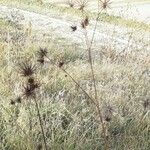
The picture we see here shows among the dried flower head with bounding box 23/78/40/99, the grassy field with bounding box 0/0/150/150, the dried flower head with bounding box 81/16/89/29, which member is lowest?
the grassy field with bounding box 0/0/150/150

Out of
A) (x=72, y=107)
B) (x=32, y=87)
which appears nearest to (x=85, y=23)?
(x=32, y=87)

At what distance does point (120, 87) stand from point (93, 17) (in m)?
11.5

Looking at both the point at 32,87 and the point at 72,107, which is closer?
the point at 32,87

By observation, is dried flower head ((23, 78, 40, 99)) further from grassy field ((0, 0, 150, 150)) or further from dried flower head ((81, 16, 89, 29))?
dried flower head ((81, 16, 89, 29))

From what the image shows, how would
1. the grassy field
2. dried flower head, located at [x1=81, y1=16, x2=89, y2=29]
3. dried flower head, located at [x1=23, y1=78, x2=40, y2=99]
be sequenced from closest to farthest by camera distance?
1. dried flower head, located at [x1=23, y1=78, x2=40, y2=99]
2. dried flower head, located at [x1=81, y1=16, x2=89, y2=29]
3. the grassy field

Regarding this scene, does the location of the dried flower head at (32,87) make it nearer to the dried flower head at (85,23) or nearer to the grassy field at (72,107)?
the grassy field at (72,107)

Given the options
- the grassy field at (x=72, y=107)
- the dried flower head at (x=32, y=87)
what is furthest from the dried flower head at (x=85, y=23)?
the dried flower head at (x=32, y=87)

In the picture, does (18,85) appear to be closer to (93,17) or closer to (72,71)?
(72,71)

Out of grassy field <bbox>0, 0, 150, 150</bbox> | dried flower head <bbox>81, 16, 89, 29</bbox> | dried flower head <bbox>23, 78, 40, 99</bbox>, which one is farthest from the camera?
grassy field <bbox>0, 0, 150, 150</bbox>

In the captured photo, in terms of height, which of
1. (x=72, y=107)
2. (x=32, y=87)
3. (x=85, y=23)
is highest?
(x=85, y=23)

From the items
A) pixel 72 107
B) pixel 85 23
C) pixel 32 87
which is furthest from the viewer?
pixel 72 107

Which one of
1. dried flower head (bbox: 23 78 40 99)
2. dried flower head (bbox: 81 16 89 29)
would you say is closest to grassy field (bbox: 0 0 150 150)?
dried flower head (bbox: 23 78 40 99)

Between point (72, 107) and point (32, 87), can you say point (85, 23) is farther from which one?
point (72, 107)

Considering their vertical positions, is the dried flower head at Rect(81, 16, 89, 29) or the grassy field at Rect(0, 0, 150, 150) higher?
the dried flower head at Rect(81, 16, 89, 29)
